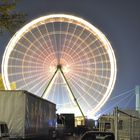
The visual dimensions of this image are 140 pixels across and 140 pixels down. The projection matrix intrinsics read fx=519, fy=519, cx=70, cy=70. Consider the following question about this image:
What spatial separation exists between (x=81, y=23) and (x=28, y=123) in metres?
31.0

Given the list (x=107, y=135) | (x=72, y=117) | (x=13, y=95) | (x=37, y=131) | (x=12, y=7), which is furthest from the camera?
(x=72, y=117)

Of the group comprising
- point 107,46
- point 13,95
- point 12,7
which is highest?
point 107,46

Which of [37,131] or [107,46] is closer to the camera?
[37,131]

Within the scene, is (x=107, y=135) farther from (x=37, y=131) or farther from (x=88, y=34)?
(x=88, y=34)

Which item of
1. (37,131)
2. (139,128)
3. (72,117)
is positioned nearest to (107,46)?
(72,117)

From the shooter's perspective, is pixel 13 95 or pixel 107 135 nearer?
pixel 107 135

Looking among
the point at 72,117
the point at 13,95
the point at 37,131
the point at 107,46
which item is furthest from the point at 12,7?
the point at 72,117

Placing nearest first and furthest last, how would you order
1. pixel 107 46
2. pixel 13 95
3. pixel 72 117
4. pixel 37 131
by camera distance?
pixel 13 95, pixel 37 131, pixel 107 46, pixel 72 117

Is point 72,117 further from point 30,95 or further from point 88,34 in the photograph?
point 30,95

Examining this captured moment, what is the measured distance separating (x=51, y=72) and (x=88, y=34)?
631 centimetres

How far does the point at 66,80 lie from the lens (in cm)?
6203

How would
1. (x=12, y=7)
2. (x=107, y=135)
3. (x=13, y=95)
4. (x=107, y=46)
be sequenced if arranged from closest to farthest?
1. (x=107, y=135)
2. (x=12, y=7)
3. (x=13, y=95)
4. (x=107, y=46)

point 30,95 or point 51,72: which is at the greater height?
point 51,72

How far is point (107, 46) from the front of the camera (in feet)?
194
